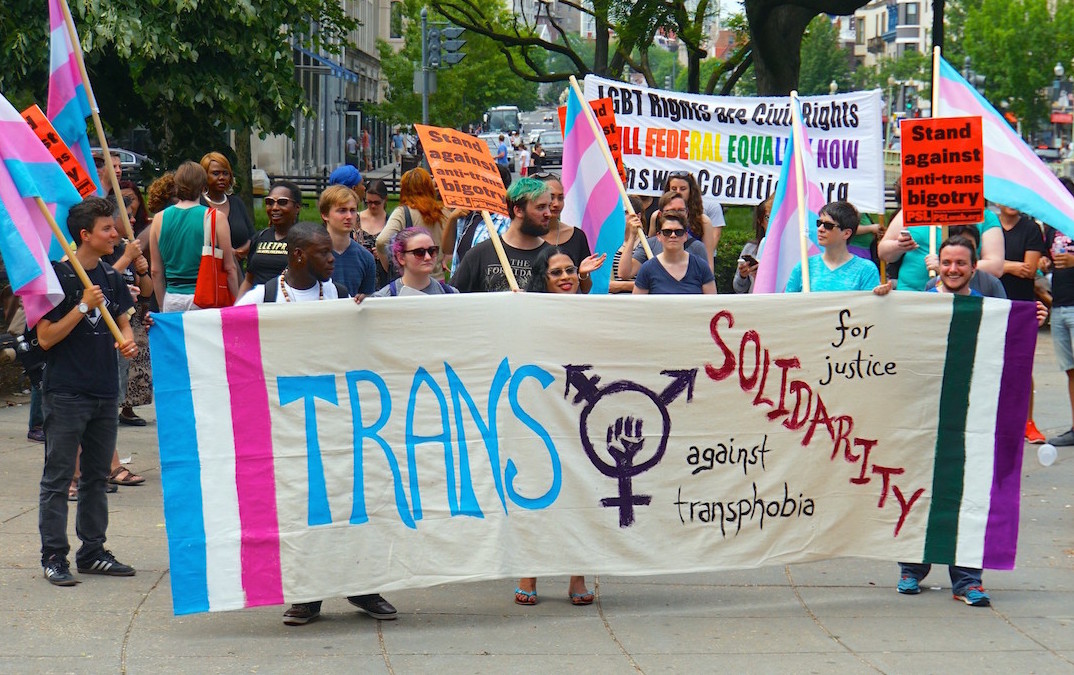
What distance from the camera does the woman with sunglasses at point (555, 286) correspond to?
603 cm

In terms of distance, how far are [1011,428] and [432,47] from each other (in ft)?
62.8

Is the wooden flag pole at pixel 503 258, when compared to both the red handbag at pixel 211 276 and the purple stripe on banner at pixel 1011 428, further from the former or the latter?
the red handbag at pixel 211 276

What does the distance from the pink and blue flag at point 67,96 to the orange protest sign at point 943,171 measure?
3.99 meters

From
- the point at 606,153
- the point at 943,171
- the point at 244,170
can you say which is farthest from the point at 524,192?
the point at 244,170

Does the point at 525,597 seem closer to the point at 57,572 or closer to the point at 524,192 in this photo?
the point at 57,572

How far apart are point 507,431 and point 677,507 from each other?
0.77 m

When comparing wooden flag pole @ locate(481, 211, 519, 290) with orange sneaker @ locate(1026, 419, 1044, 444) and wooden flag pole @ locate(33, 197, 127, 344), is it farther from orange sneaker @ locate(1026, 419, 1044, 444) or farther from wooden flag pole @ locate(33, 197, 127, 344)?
orange sneaker @ locate(1026, 419, 1044, 444)

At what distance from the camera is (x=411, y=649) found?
543cm

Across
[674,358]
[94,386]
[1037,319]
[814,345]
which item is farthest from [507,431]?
[1037,319]

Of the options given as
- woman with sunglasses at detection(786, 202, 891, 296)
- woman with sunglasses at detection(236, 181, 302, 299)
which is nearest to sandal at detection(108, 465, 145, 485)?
woman with sunglasses at detection(236, 181, 302, 299)

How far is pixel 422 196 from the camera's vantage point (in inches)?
372

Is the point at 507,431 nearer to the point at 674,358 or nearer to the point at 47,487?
the point at 674,358

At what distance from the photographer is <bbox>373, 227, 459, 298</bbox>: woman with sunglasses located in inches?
238

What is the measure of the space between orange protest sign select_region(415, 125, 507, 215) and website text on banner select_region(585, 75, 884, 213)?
150 inches
